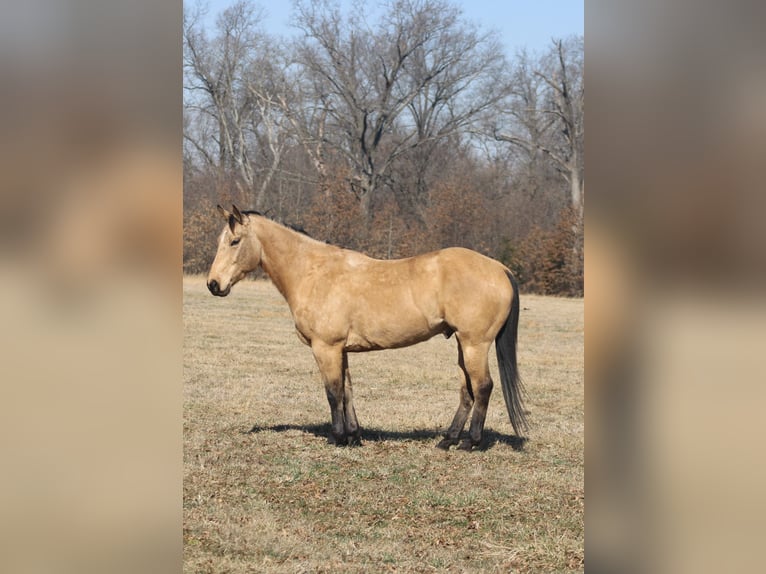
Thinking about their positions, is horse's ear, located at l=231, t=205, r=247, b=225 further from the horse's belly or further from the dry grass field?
the dry grass field

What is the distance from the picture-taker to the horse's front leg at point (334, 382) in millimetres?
7047

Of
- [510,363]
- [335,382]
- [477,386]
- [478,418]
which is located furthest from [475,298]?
[335,382]

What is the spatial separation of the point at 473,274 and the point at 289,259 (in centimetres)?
163

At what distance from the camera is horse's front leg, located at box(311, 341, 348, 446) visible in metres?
7.05

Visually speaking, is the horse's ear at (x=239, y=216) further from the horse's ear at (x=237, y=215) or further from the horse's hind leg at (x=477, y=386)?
the horse's hind leg at (x=477, y=386)

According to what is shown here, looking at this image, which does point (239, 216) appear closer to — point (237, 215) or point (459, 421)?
point (237, 215)

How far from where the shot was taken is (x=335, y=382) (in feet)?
23.3

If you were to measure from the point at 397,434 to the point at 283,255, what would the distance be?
6.12 ft
